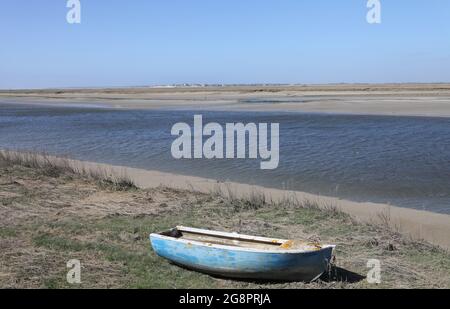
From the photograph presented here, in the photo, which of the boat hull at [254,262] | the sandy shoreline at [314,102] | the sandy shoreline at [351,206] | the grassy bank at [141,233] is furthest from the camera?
the sandy shoreline at [314,102]

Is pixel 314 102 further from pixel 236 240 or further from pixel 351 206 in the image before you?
pixel 236 240

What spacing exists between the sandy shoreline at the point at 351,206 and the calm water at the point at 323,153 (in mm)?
639

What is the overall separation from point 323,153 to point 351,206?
23.5ft

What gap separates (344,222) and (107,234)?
158 inches

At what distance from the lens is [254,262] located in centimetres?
645

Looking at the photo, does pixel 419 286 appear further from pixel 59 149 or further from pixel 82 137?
pixel 82 137

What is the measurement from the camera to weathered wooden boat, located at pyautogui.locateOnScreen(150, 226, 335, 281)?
6.36 meters

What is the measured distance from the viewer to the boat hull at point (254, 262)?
20.8 feet

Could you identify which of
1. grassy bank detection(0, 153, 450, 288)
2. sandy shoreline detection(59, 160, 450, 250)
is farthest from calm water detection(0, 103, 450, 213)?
grassy bank detection(0, 153, 450, 288)

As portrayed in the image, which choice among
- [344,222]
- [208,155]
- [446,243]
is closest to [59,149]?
[208,155]

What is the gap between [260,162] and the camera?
56.2ft

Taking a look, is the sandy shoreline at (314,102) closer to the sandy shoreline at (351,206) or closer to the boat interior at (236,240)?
the sandy shoreline at (351,206)

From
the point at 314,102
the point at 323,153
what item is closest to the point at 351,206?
the point at 323,153

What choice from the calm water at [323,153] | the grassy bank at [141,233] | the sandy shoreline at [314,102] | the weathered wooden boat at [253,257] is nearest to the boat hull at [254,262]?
the weathered wooden boat at [253,257]
